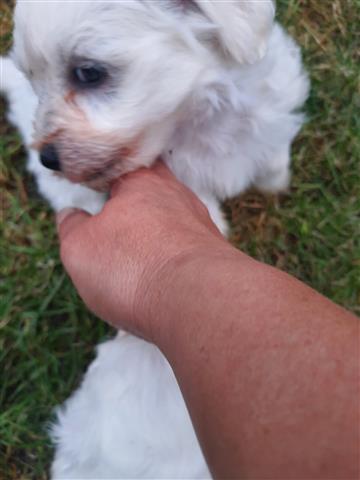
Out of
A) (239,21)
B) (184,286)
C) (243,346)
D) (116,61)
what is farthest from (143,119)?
(243,346)

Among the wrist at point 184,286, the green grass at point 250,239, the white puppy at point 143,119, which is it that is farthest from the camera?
the green grass at point 250,239

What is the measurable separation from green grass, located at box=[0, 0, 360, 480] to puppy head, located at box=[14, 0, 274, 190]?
2.51 ft

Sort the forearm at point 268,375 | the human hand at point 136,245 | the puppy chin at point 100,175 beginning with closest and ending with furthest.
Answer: the forearm at point 268,375
the human hand at point 136,245
the puppy chin at point 100,175

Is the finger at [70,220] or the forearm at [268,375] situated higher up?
the forearm at [268,375]

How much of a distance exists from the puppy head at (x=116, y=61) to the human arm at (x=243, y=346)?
0.25 meters

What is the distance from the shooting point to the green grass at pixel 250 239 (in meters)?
2.13

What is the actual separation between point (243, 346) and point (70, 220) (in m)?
0.82

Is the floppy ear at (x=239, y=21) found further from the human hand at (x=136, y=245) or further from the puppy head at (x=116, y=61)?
the human hand at (x=136, y=245)

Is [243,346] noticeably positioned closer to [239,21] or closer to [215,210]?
[239,21]

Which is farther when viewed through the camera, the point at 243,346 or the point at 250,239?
the point at 250,239

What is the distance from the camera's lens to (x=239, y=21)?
142 centimetres

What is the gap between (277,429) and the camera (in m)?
0.81

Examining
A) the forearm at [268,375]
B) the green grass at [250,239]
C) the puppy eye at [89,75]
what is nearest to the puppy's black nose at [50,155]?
the puppy eye at [89,75]

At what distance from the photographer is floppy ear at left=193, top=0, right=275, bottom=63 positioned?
141cm
